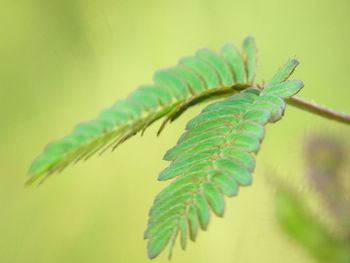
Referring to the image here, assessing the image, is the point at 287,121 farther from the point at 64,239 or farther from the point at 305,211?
the point at 305,211

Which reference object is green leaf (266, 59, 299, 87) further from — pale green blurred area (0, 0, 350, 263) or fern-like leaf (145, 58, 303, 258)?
pale green blurred area (0, 0, 350, 263)

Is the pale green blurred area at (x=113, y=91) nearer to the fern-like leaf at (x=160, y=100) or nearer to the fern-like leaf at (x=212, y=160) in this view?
the fern-like leaf at (x=160, y=100)

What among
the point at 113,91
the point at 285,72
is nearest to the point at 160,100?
the point at 285,72

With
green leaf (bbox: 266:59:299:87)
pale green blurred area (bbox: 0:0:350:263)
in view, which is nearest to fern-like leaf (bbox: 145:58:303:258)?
green leaf (bbox: 266:59:299:87)

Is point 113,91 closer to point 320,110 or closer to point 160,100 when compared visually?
point 160,100

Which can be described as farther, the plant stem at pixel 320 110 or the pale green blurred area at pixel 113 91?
the pale green blurred area at pixel 113 91

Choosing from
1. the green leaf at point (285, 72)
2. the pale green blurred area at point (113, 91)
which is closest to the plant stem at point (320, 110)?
the green leaf at point (285, 72)
